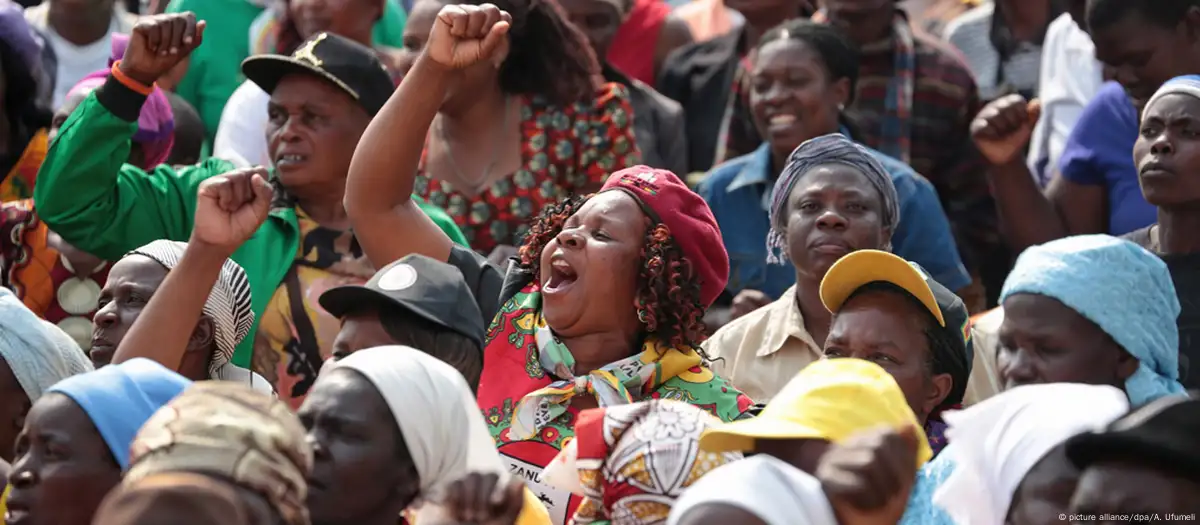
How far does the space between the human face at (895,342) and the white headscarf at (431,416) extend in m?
1.25

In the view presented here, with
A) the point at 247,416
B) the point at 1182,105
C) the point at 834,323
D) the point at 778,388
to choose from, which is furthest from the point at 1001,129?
the point at 247,416

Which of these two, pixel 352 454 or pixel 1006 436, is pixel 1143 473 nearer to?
pixel 1006 436

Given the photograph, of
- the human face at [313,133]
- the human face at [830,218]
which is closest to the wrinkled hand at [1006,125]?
the human face at [830,218]

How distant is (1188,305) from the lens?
523 centimetres

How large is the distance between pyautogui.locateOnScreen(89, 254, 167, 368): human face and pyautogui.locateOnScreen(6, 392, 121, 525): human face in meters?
1.17

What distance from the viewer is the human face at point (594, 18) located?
7.95 m

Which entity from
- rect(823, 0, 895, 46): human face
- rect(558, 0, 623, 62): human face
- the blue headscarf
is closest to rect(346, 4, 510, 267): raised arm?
the blue headscarf

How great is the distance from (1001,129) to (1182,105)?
1.05 meters

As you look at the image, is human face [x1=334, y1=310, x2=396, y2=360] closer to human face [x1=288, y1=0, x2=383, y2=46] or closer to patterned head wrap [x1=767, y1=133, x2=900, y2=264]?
patterned head wrap [x1=767, y1=133, x2=900, y2=264]

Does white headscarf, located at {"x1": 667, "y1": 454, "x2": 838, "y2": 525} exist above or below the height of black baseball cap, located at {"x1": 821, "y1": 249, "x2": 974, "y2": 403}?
above

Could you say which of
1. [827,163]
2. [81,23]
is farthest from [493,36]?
[81,23]

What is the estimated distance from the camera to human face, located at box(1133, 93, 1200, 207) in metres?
5.42

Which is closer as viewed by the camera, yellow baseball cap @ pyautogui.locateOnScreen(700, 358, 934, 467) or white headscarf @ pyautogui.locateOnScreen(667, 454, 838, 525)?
white headscarf @ pyautogui.locateOnScreen(667, 454, 838, 525)

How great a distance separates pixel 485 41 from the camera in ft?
17.0
